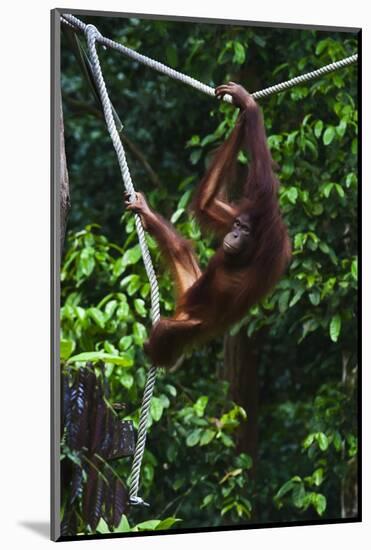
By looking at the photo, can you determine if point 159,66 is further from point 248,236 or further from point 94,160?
point 94,160

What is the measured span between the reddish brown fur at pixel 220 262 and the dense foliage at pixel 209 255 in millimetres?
332

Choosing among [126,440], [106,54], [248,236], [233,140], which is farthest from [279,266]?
[106,54]

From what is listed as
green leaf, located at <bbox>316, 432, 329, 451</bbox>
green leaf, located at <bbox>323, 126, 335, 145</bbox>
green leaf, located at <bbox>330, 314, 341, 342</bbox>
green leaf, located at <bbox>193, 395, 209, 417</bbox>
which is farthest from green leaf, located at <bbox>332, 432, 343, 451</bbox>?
green leaf, located at <bbox>323, 126, 335, 145</bbox>

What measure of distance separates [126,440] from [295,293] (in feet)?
3.83

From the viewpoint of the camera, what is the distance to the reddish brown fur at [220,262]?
402 cm

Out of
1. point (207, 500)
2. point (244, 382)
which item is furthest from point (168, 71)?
point (244, 382)

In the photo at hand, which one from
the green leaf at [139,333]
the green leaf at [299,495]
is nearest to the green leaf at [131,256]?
the green leaf at [139,333]

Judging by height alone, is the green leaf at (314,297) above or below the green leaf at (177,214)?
below

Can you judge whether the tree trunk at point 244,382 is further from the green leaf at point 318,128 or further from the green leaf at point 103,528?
the green leaf at point 103,528

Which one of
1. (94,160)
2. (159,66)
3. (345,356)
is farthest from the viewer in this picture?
(94,160)

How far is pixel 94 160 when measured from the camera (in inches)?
→ 234

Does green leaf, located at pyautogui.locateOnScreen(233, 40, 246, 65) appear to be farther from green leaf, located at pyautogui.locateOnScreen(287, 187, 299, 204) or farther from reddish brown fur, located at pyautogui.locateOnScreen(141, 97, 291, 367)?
reddish brown fur, located at pyautogui.locateOnScreen(141, 97, 291, 367)

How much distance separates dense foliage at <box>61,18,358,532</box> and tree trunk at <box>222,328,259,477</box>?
4 cm

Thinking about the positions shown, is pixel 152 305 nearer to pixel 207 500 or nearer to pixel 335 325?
pixel 335 325
